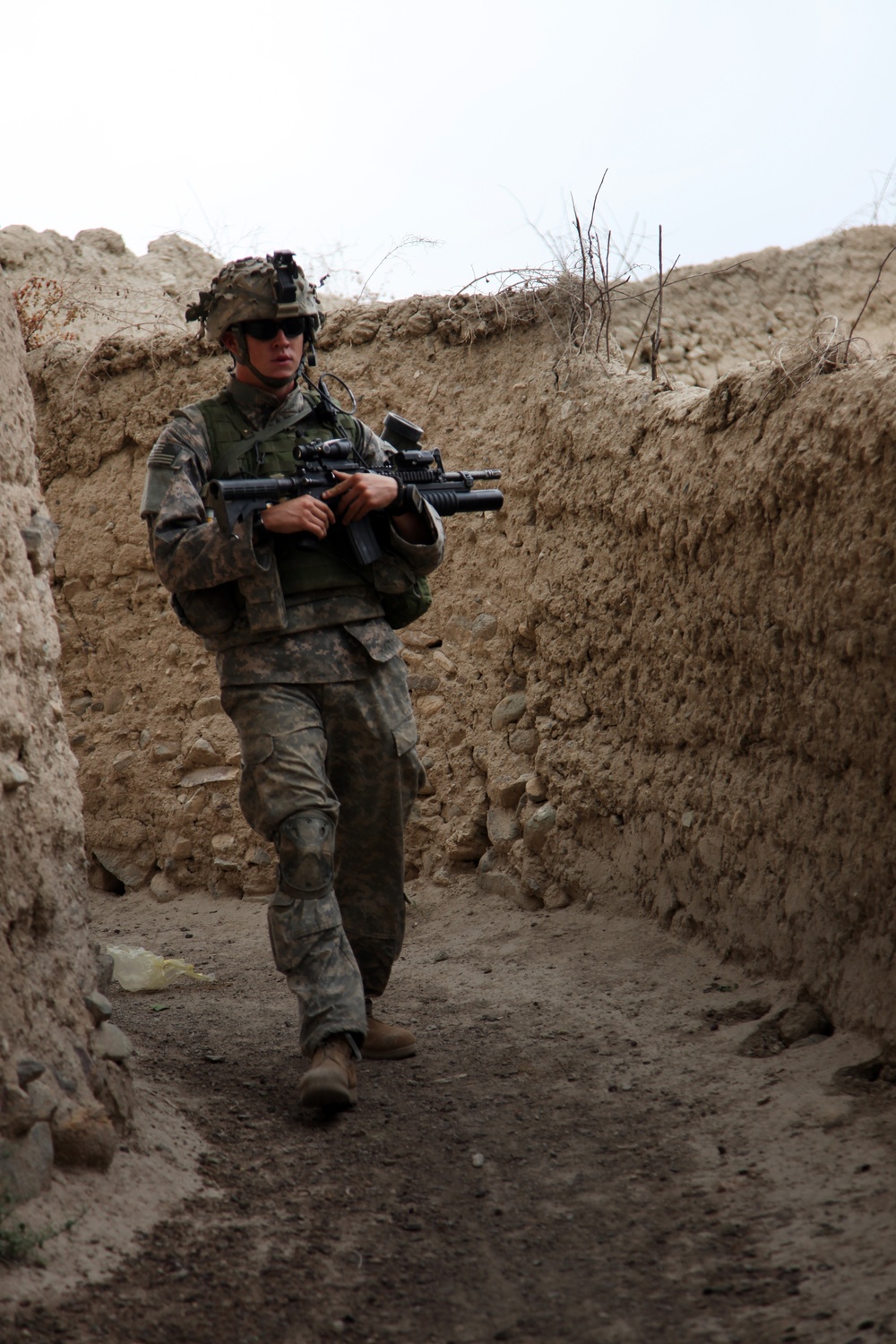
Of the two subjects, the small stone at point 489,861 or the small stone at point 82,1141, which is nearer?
the small stone at point 82,1141

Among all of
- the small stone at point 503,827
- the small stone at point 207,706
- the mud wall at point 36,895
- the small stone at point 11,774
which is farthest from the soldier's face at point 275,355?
the small stone at point 207,706

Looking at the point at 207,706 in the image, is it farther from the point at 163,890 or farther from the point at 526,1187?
the point at 526,1187

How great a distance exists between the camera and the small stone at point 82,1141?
2248 mm

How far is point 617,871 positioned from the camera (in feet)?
13.5

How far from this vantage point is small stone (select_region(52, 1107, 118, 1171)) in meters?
2.25

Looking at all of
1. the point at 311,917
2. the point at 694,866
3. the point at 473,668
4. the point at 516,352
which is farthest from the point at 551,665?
the point at 311,917

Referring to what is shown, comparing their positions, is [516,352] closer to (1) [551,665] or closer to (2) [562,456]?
(2) [562,456]

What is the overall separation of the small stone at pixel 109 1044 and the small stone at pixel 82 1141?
0.19 metres

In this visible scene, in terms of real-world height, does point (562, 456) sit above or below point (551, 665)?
above

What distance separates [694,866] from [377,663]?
1.26 metres

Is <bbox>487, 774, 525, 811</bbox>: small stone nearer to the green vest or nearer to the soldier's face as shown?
the green vest

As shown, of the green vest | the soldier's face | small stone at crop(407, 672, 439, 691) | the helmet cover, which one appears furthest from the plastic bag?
the helmet cover

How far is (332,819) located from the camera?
2967mm

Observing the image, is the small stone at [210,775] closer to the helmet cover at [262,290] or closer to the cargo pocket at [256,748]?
the cargo pocket at [256,748]
